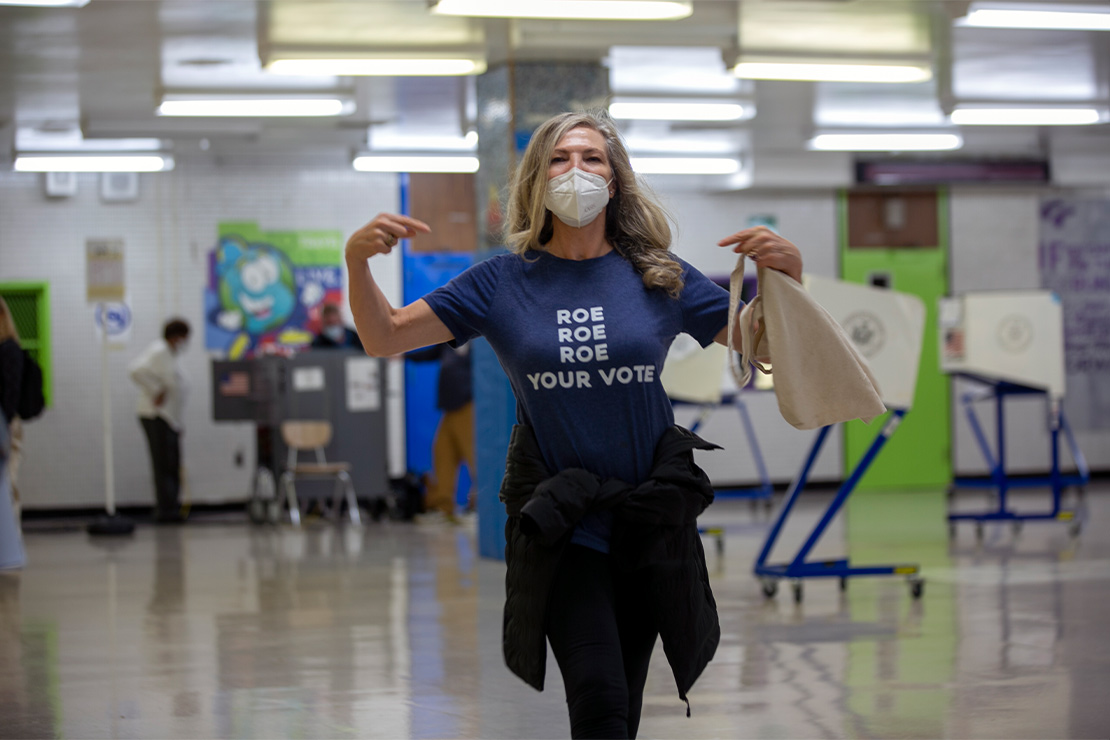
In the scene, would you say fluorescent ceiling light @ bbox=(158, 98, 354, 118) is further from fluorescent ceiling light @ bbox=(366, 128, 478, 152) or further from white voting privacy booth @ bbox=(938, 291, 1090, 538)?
white voting privacy booth @ bbox=(938, 291, 1090, 538)

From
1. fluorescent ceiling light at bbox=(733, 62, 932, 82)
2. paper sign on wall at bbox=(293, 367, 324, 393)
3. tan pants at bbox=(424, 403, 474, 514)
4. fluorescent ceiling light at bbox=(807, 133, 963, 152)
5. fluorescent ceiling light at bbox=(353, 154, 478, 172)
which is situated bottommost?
tan pants at bbox=(424, 403, 474, 514)

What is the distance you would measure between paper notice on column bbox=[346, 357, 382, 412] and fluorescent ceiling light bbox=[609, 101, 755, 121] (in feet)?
10.7

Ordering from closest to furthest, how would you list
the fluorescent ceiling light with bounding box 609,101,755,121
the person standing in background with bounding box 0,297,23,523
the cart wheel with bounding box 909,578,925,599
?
the cart wheel with bounding box 909,578,925,599, the person standing in background with bounding box 0,297,23,523, the fluorescent ceiling light with bounding box 609,101,755,121

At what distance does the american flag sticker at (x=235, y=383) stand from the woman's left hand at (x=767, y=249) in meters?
9.18

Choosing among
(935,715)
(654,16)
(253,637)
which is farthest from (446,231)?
(935,715)

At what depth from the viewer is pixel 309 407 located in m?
11.3

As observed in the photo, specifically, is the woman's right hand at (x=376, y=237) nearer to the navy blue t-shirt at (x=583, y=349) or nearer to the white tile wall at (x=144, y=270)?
the navy blue t-shirt at (x=583, y=349)

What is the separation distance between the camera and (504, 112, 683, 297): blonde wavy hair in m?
2.58

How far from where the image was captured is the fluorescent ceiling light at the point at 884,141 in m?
11.5

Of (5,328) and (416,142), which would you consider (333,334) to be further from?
(5,328)

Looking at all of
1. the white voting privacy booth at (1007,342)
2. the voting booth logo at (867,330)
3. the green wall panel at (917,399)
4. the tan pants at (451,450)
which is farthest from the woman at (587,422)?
the green wall panel at (917,399)

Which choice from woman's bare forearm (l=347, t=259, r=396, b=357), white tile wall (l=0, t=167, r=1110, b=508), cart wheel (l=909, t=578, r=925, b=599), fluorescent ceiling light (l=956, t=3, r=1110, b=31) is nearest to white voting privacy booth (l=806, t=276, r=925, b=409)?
cart wheel (l=909, t=578, r=925, b=599)

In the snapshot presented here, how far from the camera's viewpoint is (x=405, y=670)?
505 centimetres

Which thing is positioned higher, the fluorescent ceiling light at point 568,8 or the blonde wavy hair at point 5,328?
the fluorescent ceiling light at point 568,8
